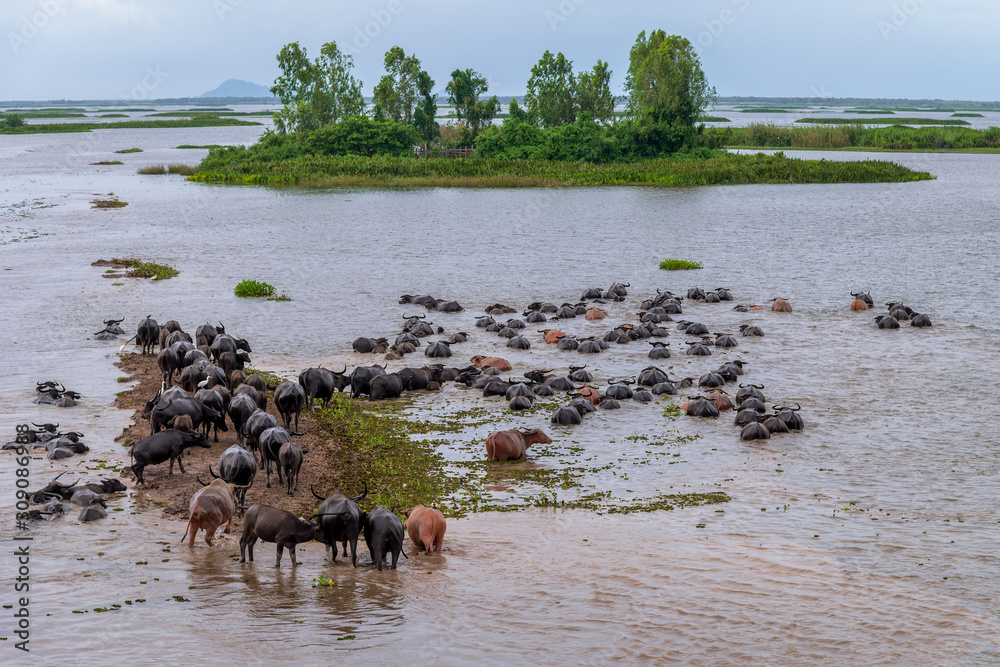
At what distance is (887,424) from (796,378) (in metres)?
3.42

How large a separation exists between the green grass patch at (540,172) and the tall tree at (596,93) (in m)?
23.5

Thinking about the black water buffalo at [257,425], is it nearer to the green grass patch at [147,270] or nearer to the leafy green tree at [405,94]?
the green grass patch at [147,270]

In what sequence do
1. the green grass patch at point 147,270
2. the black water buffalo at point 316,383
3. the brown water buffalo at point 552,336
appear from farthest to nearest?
the green grass patch at point 147,270
the brown water buffalo at point 552,336
the black water buffalo at point 316,383

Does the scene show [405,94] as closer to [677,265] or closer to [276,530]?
[677,265]

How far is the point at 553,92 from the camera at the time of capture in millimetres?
102250

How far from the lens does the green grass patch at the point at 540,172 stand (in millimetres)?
75188

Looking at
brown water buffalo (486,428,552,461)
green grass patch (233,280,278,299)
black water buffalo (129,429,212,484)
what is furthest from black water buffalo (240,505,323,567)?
green grass patch (233,280,278,299)

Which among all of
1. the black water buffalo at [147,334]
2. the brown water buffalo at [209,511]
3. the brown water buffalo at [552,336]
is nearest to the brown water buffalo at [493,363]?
the brown water buffalo at [552,336]

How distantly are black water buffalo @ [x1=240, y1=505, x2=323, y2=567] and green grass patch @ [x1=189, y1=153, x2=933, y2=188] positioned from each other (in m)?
65.0

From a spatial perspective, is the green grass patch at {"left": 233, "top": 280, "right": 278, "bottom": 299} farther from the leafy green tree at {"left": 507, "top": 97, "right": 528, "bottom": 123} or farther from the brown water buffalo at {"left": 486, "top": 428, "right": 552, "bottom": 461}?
the leafy green tree at {"left": 507, "top": 97, "right": 528, "bottom": 123}

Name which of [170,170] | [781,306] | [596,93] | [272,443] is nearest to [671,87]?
[596,93]

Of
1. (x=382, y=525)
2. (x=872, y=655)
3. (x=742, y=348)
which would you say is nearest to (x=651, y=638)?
(x=872, y=655)

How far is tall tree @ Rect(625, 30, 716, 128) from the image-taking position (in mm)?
87000

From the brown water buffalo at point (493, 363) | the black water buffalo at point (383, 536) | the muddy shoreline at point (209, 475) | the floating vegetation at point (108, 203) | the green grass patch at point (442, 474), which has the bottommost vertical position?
the green grass patch at point (442, 474)
